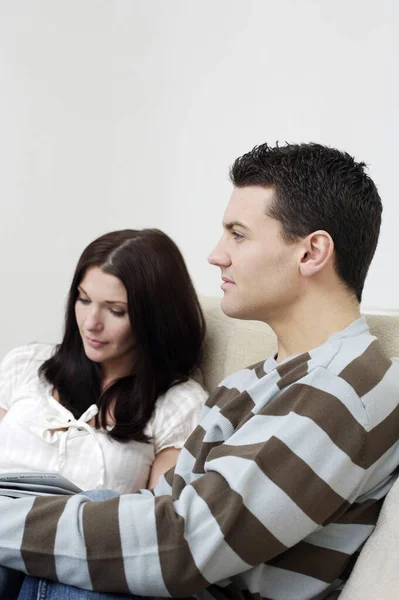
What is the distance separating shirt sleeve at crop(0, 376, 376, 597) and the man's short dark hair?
309 mm

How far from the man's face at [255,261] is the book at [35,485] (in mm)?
410

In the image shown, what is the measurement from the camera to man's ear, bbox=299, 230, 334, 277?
3.89ft

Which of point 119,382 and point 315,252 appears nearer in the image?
point 315,252

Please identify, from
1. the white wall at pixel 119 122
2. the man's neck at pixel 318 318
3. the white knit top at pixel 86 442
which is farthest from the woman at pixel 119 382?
the white wall at pixel 119 122

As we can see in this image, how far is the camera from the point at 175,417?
1688 millimetres

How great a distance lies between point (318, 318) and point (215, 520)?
1.31 feet

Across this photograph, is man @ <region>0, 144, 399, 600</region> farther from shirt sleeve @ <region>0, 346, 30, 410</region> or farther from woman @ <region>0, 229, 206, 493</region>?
shirt sleeve @ <region>0, 346, 30, 410</region>

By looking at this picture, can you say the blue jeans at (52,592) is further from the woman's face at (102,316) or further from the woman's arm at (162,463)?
the woman's face at (102,316)

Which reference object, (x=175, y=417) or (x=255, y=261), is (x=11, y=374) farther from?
(x=255, y=261)

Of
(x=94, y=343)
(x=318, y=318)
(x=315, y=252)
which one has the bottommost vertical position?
(x=94, y=343)

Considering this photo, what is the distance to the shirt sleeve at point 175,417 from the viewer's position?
167 centimetres

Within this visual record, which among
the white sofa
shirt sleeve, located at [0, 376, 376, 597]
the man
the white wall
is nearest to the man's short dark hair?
the man

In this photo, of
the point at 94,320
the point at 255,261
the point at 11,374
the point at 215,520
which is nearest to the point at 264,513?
the point at 215,520

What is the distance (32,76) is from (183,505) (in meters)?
2.36
